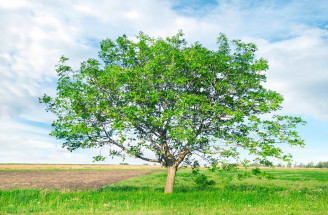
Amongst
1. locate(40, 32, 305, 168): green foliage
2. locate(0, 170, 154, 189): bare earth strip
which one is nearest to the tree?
locate(40, 32, 305, 168): green foliage

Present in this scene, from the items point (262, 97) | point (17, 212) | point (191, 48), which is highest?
point (191, 48)

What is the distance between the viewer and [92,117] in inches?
936

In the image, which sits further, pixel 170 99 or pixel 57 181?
pixel 57 181

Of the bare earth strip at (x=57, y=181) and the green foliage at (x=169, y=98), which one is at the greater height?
the green foliage at (x=169, y=98)

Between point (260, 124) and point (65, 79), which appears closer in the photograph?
point (260, 124)

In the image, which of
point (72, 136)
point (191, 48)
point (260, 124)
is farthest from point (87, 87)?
point (260, 124)

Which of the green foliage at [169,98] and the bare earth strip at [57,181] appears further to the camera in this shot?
the bare earth strip at [57,181]

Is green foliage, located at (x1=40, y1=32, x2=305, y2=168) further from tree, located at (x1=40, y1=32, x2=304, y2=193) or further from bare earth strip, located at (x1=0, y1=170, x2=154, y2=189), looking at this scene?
bare earth strip, located at (x1=0, y1=170, x2=154, y2=189)

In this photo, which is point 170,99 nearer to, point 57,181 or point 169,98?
point 169,98

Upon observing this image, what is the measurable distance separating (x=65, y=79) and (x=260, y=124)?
55.6 ft

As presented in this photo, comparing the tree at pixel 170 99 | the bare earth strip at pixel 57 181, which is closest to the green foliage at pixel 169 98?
the tree at pixel 170 99

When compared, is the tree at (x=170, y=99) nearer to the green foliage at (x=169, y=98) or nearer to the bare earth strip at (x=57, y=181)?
the green foliage at (x=169, y=98)

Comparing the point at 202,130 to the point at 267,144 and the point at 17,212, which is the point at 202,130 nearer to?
the point at 267,144

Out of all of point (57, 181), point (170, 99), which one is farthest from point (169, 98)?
point (57, 181)
